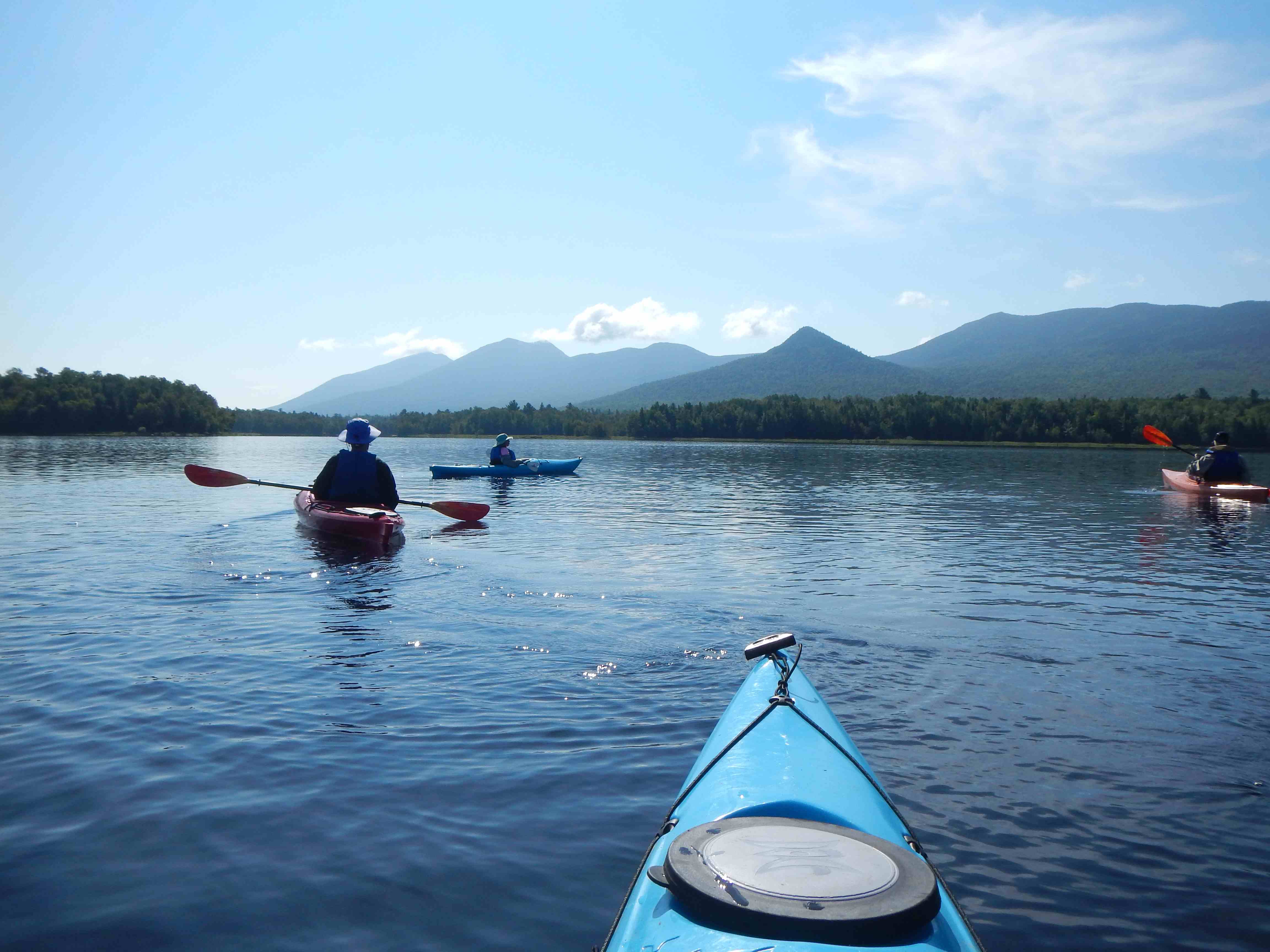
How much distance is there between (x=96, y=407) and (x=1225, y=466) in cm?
11198

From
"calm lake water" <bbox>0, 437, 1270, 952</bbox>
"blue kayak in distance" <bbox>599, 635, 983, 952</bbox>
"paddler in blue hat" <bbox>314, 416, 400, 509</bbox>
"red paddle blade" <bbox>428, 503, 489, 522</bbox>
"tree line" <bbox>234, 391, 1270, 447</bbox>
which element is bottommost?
"calm lake water" <bbox>0, 437, 1270, 952</bbox>

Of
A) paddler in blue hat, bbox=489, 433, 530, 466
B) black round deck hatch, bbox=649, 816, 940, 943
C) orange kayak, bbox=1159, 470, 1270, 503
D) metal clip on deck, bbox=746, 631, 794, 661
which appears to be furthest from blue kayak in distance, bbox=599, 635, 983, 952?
paddler in blue hat, bbox=489, 433, 530, 466

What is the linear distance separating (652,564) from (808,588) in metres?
3.18

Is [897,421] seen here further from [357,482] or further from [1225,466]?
[357,482]

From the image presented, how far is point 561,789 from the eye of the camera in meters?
5.79

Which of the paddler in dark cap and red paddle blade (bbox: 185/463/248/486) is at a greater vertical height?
red paddle blade (bbox: 185/463/248/486)

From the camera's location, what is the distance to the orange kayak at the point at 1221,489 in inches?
1045

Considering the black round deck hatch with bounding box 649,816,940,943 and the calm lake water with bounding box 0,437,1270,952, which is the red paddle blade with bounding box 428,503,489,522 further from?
the black round deck hatch with bounding box 649,816,940,943

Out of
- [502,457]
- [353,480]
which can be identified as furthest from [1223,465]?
[353,480]

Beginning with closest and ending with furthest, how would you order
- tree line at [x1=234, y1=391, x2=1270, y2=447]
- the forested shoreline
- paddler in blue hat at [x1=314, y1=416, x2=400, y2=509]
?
paddler in blue hat at [x1=314, y1=416, x2=400, y2=509] → tree line at [x1=234, y1=391, x2=1270, y2=447] → the forested shoreline

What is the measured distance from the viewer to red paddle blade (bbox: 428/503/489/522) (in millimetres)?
19531

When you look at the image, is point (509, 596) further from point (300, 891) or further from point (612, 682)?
point (300, 891)

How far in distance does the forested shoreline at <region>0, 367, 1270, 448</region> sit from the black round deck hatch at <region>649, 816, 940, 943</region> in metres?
95.1

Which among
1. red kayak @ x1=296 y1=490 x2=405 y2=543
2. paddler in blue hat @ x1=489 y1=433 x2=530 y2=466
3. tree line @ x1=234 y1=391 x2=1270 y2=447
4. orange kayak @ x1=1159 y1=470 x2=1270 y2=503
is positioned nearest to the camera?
red kayak @ x1=296 y1=490 x2=405 y2=543
